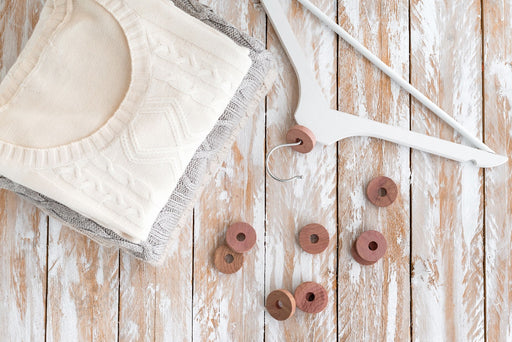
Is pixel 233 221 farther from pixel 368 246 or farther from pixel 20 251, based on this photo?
pixel 20 251

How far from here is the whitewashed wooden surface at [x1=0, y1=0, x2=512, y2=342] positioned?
108 centimetres

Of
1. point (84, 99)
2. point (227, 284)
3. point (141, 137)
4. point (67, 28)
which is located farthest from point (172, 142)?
point (227, 284)

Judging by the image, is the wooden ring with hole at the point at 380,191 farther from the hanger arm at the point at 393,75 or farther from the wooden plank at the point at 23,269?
the wooden plank at the point at 23,269

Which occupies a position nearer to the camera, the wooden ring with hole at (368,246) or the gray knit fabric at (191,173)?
the gray knit fabric at (191,173)

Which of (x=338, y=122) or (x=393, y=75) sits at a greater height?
(x=393, y=75)

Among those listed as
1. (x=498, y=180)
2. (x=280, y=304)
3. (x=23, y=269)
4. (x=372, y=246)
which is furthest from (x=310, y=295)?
(x=23, y=269)

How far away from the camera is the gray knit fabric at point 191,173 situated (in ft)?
3.03

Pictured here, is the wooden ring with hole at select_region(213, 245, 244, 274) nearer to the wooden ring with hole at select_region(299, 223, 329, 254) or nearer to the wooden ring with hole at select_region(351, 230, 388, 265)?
the wooden ring with hole at select_region(299, 223, 329, 254)

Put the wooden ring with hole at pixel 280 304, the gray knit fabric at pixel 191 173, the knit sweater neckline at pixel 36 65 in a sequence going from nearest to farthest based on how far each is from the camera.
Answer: the knit sweater neckline at pixel 36 65, the gray knit fabric at pixel 191 173, the wooden ring with hole at pixel 280 304

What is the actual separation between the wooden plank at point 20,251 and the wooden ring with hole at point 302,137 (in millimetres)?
601

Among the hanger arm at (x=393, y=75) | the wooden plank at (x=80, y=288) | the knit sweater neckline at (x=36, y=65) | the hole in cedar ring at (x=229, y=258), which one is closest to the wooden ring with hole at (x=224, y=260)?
the hole in cedar ring at (x=229, y=258)

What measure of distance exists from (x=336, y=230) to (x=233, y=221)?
24cm

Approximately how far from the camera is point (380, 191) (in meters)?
1.07

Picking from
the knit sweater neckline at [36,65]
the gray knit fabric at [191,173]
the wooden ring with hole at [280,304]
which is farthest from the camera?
the wooden ring with hole at [280,304]
